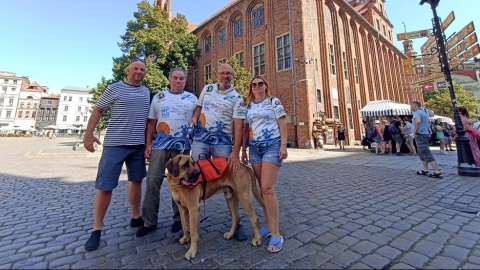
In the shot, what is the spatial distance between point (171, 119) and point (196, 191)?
3.35 ft

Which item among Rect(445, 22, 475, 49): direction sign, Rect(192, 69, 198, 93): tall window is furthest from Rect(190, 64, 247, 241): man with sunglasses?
Rect(192, 69, 198, 93): tall window

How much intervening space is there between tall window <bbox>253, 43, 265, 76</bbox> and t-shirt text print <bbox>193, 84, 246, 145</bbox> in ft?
66.6

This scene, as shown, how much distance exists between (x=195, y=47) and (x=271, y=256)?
30.0 m

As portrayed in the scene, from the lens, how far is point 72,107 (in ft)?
259

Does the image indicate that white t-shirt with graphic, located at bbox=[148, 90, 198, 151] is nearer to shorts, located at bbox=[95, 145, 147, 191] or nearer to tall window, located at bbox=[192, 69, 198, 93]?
shorts, located at bbox=[95, 145, 147, 191]

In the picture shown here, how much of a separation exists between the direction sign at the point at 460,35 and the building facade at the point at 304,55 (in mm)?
10844

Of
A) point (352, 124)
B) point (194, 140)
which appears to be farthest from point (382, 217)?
point (352, 124)

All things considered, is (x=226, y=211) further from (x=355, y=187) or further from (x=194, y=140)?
(x=355, y=187)

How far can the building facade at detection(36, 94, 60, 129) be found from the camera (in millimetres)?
76688

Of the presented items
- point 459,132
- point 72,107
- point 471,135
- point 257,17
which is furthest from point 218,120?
point 72,107

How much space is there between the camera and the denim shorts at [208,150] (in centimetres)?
290

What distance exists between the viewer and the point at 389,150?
12.9 m

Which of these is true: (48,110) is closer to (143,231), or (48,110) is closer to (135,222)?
(135,222)

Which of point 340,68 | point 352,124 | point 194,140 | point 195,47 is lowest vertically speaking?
point 194,140
